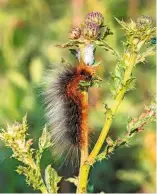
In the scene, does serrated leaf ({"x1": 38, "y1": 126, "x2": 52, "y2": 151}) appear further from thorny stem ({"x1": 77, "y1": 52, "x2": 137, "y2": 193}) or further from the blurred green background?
the blurred green background

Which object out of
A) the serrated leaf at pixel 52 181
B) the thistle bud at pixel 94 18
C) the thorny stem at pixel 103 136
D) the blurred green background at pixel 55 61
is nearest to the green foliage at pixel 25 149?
the serrated leaf at pixel 52 181

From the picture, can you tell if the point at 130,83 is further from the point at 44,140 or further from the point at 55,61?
the point at 55,61

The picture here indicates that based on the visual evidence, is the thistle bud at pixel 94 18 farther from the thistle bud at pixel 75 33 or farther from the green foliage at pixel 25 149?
the green foliage at pixel 25 149

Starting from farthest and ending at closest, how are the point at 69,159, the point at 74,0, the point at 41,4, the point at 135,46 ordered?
the point at 41,4
the point at 74,0
the point at 69,159
the point at 135,46

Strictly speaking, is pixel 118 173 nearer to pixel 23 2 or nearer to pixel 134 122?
pixel 23 2

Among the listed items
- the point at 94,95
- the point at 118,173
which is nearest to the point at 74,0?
the point at 94,95

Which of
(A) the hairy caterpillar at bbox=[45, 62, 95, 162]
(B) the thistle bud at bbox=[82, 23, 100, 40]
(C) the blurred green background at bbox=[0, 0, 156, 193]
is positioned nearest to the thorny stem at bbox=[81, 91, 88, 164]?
(A) the hairy caterpillar at bbox=[45, 62, 95, 162]
